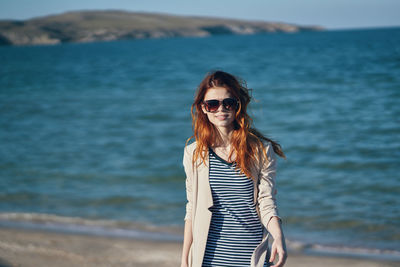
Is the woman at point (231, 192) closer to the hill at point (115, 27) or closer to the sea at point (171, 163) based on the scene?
the sea at point (171, 163)

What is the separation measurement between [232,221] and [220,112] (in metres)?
0.59

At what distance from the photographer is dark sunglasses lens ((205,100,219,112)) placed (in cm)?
249

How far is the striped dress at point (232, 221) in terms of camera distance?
8.00ft

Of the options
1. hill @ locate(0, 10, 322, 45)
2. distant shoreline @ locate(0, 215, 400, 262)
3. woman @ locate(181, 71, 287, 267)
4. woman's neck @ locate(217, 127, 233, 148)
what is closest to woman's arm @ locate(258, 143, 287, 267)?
woman @ locate(181, 71, 287, 267)

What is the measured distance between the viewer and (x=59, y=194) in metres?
8.70

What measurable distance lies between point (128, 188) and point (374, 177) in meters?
4.83

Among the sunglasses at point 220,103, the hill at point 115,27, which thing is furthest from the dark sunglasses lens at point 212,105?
the hill at point 115,27

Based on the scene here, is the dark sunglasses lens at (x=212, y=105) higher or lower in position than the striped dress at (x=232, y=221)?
higher

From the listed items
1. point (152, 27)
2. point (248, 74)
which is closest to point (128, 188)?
point (248, 74)

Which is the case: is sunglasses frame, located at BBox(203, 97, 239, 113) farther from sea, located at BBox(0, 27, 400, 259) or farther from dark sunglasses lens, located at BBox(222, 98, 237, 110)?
sea, located at BBox(0, 27, 400, 259)

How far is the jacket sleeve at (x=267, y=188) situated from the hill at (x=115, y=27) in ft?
431

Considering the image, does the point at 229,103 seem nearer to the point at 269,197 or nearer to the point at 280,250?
the point at 269,197

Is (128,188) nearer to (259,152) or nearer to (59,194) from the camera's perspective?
(59,194)

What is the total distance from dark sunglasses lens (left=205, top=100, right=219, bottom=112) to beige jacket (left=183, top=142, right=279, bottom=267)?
0.91ft
